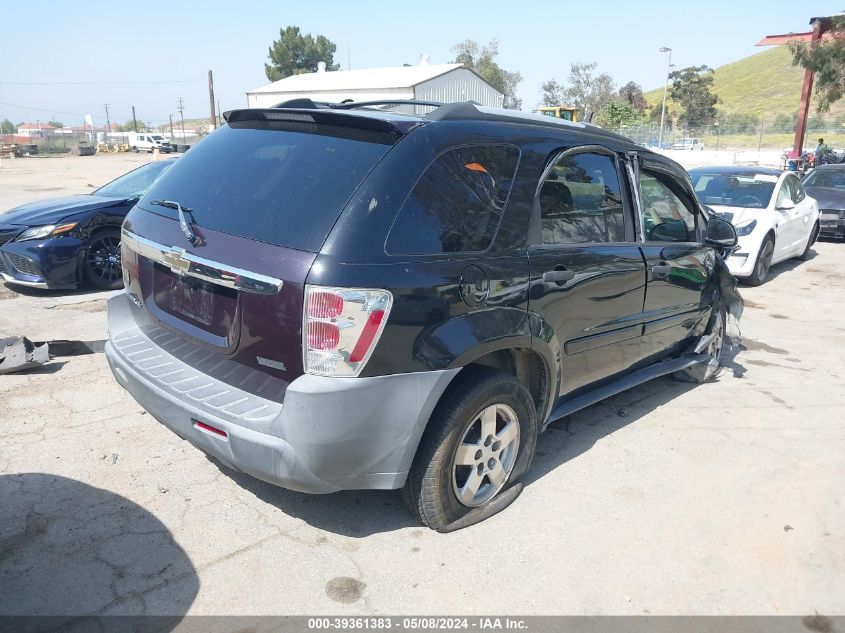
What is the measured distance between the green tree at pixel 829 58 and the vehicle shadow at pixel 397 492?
29.1 metres

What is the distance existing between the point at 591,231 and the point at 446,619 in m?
2.18

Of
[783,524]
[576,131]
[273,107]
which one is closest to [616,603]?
[783,524]

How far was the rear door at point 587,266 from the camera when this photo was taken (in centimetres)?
342

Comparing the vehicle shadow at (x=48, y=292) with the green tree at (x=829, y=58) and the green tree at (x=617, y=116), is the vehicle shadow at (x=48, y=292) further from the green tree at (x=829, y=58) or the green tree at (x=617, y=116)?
the green tree at (x=617, y=116)

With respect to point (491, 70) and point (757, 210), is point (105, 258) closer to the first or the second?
point (757, 210)

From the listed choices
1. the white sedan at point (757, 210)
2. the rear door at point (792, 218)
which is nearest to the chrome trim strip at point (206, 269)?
the white sedan at point (757, 210)

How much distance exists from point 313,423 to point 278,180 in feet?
3.61

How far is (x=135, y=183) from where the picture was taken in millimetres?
8188

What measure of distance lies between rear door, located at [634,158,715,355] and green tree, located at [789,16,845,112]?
29.4 meters

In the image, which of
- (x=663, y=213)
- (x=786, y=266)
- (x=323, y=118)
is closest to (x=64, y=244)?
(x=323, y=118)

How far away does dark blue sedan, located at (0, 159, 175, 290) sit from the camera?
706 cm

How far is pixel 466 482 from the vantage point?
128 inches

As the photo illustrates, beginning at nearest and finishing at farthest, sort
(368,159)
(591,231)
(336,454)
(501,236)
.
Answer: (336,454)
(368,159)
(501,236)
(591,231)

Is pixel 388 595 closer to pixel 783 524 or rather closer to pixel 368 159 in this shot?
pixel 368 159
